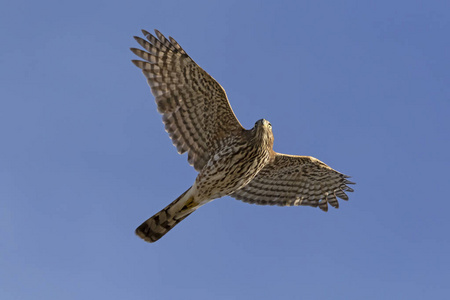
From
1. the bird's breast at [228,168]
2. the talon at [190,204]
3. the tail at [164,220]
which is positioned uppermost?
the bird's breast at [228,168]

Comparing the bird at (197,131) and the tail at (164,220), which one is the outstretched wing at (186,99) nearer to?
the bird at (197,131)

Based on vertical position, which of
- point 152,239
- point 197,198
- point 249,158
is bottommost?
point 152,239

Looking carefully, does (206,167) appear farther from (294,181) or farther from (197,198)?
(294,181)

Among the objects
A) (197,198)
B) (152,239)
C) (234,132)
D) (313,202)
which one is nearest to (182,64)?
(234,132)

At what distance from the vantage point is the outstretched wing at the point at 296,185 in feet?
45.8

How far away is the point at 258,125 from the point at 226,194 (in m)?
1.50

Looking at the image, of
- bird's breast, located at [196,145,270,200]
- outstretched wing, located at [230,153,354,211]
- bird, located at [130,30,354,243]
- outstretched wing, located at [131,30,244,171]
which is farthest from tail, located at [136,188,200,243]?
outstretched wing, located at [230,153,354,211]

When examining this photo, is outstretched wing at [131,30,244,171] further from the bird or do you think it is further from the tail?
the tail

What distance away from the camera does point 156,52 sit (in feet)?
40.7

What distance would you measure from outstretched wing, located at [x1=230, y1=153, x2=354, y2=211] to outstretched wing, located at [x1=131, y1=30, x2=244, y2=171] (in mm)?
1481

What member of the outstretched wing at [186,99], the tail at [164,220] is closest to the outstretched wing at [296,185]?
the outstretched wing at [186,99]

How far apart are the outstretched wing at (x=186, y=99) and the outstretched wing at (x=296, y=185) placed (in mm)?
1481

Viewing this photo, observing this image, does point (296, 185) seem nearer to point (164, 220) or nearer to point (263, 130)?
point (263, 130)

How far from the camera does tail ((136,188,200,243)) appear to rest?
12.5 metres
